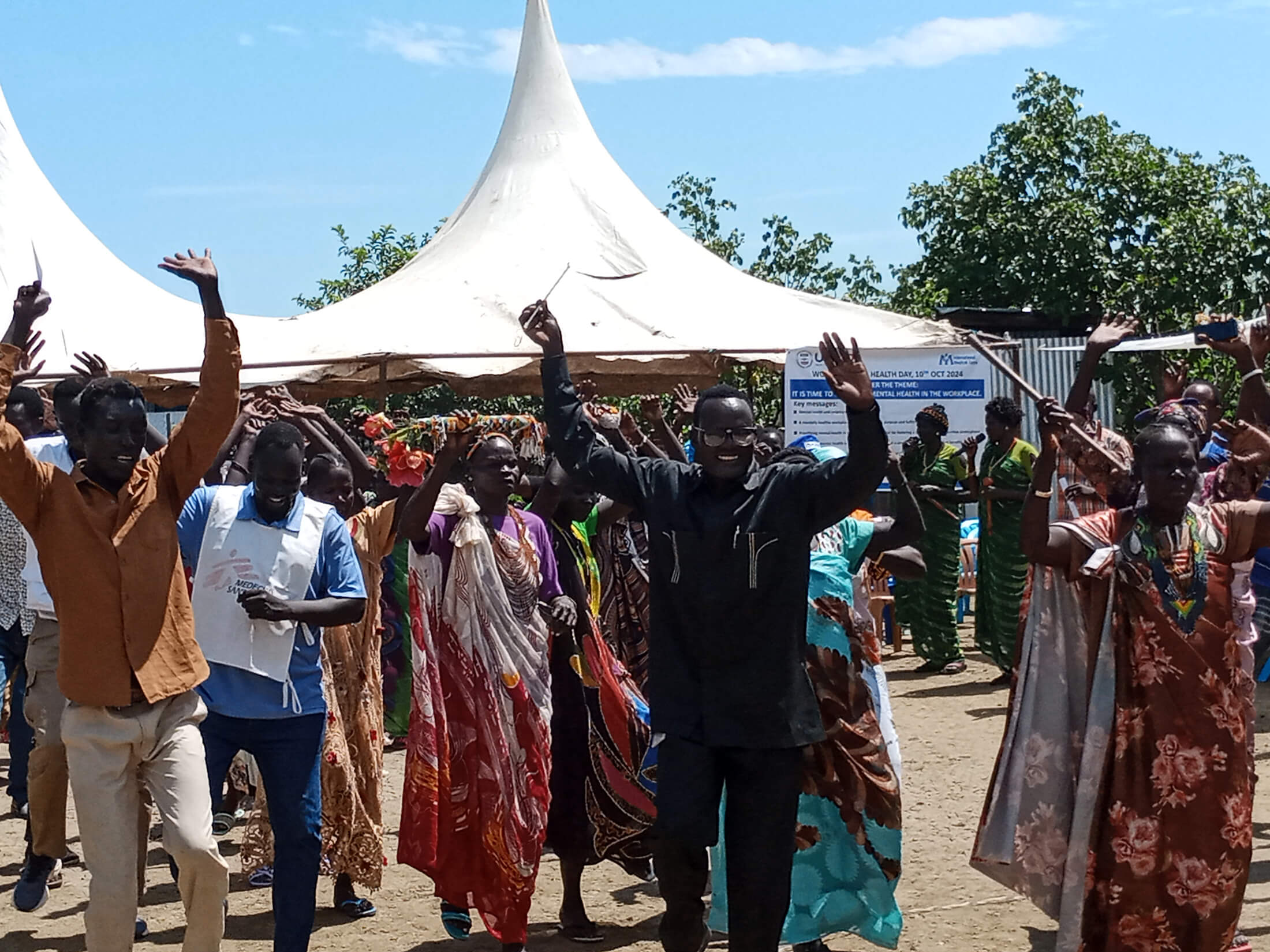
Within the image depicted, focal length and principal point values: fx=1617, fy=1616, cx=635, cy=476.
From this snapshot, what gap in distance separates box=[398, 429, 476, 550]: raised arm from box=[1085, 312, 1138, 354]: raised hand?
223cm

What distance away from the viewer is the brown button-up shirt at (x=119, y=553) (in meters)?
4.70

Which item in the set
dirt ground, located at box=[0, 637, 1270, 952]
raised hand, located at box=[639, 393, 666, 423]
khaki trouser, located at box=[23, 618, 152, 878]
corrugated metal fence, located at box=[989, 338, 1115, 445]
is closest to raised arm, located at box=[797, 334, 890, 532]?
dirt ground, located at box=[0, 637, 1270, 952]

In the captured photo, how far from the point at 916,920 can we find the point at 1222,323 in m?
2.65

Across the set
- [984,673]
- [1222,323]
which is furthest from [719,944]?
[984,673]

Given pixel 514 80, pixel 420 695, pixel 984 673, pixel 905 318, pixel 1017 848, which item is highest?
pixel 514 80

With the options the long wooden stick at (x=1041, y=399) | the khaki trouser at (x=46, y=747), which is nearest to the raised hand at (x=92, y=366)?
the khaki trouser at (x=46, y=747)

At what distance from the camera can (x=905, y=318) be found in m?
14.9

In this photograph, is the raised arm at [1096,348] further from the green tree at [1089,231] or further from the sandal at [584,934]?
the green tree at [1089,231]

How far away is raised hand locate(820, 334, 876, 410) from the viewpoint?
438cm

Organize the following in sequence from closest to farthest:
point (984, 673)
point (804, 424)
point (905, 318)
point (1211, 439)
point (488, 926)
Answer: point (488, 926), point (1211, 439), point (804, 424), point (984, 673), point (905, 318)

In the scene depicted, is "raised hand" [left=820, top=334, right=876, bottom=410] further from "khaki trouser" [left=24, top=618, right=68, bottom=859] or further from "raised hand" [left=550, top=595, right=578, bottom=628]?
"khaki trouser" [left=24, top=618, right=68, bottom=859]

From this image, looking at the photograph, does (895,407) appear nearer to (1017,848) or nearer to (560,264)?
(560,264)

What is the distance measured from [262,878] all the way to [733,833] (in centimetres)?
299

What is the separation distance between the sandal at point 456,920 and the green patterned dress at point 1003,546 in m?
6.88
